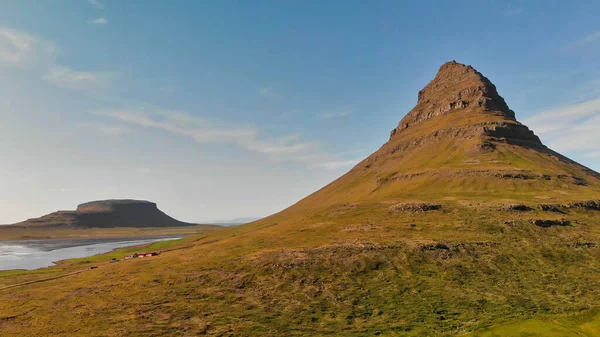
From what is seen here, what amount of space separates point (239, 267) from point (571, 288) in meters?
66.7

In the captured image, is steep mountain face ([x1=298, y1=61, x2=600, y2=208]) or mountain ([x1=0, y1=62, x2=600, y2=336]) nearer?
mountain ([x1=0, y1=62, x2=600, y2=336])

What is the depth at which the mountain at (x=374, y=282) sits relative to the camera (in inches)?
2024

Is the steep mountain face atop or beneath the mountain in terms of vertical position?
atop

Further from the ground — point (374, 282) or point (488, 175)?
point (488, 175)

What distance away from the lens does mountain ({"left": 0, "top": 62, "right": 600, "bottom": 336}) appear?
169 feet

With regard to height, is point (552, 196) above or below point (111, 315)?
above

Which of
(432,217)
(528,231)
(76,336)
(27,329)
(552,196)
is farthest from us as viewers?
(552,196)

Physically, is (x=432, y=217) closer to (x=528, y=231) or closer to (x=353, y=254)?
(x=528, y=231)

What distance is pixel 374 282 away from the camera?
69.3 m

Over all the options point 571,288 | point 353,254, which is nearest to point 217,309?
point 353,254

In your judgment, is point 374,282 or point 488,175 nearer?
point 374,282

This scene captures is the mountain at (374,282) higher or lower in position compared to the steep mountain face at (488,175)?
lower

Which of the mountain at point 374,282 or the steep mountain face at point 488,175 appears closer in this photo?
the mountain at point 374,282

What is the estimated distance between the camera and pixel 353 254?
3216 inches
